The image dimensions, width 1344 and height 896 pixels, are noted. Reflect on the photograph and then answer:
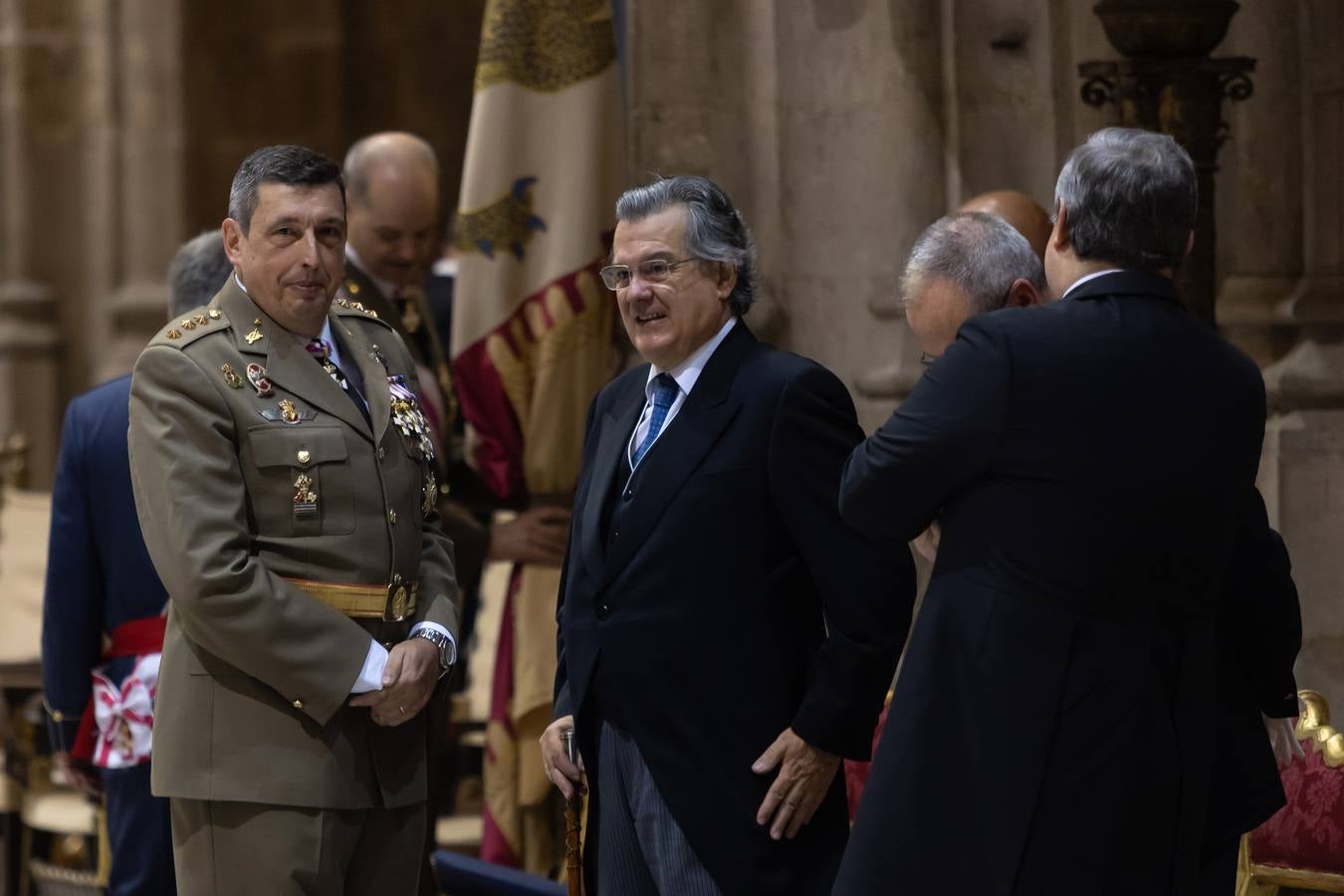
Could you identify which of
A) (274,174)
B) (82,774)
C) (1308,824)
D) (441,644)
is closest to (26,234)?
(82,774)

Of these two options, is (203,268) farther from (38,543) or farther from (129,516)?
(38,543)

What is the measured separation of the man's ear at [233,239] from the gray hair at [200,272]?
824mm

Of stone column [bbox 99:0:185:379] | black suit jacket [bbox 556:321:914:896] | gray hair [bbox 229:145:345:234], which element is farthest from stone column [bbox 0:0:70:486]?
black suit jacket [bbox 556:321:914:896]

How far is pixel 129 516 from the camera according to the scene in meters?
4.13

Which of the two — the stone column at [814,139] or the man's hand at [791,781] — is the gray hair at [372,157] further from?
the man's hand at [791,781]

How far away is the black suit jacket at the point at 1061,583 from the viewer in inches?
99.7

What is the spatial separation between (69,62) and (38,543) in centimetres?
274

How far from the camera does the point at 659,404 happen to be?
10.1 ft

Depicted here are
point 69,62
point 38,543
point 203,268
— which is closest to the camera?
point 203,268

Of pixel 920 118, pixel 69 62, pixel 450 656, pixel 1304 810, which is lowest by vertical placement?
pixel 1304 810

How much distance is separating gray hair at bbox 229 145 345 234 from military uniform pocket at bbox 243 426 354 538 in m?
0.33

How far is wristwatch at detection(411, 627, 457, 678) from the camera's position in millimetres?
3180

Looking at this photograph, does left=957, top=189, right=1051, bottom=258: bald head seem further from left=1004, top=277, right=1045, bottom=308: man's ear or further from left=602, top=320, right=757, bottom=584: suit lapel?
left=602, top=320, right=757, bottom=584: suit lapel

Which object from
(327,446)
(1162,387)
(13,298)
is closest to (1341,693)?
(1162,387)
